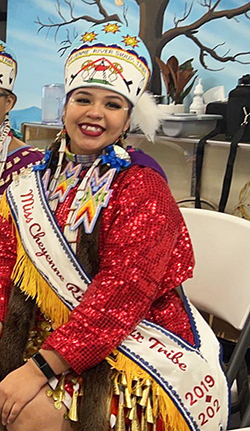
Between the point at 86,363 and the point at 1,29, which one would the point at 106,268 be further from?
the point at 1,29

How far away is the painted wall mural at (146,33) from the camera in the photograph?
8.01 feet

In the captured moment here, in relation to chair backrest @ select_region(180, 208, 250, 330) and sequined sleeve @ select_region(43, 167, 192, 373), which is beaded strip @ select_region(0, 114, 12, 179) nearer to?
chair backrest @ select_region(180, 208, 250, 330)

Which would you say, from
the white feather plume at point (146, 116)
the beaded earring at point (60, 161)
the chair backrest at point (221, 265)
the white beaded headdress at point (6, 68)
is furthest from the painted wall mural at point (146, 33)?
the beaded earring at point (60, 161)

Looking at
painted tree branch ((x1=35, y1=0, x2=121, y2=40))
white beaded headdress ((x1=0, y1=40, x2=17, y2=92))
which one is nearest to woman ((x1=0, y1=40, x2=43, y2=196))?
white beaded headdress ((x1=0, y1=40, x2=17, y2=92))

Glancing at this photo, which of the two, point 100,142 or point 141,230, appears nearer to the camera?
point 141,230

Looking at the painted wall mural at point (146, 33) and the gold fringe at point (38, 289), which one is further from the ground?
the painted wall mural at point (146, 33)

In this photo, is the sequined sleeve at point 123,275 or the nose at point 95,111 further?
the nose at point 95,111

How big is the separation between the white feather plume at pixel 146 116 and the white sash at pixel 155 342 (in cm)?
28

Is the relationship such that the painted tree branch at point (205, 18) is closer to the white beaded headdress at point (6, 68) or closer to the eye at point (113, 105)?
the white beaded headdress at point (6, 68)

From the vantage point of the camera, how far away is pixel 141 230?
121cm

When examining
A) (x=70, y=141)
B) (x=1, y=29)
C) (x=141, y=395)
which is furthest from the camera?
(x=1, y=29)

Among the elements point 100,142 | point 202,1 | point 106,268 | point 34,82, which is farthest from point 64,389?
point 34,82

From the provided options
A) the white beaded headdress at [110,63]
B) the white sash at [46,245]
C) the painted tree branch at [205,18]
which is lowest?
the white sash at [46,245]

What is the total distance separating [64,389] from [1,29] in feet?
8.26
